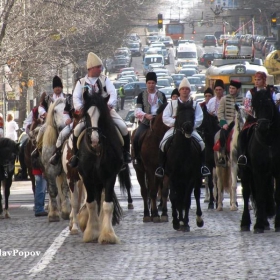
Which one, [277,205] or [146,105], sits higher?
[146,105]

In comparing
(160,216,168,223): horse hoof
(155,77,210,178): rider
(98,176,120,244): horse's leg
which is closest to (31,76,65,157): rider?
(160,216,168,223): horse hoof

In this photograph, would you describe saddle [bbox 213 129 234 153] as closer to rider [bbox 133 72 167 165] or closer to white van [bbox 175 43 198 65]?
rider [bbox 133 72 167 165]

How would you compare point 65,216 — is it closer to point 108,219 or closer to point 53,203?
point 53,203

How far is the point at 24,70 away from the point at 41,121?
2652 cm

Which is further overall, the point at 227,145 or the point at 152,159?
the point at 227,145

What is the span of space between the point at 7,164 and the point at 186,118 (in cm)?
614

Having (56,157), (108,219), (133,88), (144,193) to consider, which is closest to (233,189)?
(144,193)

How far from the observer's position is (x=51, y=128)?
71.9 ft

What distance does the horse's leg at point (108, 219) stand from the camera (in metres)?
17.4

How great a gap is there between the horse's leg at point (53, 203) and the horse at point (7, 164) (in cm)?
187

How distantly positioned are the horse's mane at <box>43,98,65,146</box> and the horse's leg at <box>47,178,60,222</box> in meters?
0.75

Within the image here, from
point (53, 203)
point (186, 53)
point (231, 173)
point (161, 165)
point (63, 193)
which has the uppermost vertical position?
point (186, 53)

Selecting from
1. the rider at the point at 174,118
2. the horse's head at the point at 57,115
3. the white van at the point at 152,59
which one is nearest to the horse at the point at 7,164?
the horse's head at the point at 57,115

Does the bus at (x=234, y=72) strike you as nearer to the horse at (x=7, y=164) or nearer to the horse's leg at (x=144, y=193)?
the horse at (x=7, y=164)
